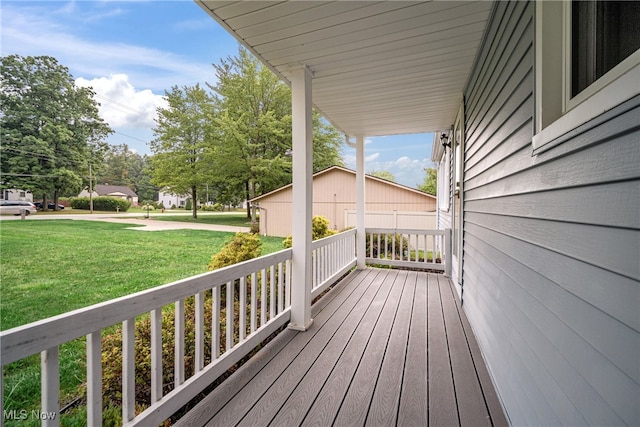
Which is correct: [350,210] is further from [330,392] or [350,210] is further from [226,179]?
[330,392]

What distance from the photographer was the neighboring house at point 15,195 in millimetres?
10285

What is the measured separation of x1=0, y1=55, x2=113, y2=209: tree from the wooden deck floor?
1362 cm

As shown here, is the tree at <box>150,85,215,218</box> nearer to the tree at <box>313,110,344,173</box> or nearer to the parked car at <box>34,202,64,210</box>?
the parked car at <box>34,202,64,210</box>

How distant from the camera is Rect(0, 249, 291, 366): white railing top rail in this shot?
87cm

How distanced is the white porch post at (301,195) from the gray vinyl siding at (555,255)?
1495 mm

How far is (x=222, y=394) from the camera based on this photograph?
5.63 feet

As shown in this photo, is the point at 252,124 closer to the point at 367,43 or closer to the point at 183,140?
the point at 183,140

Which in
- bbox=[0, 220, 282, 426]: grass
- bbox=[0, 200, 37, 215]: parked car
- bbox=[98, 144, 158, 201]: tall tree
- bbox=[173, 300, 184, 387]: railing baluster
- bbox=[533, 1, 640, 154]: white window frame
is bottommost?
bbox=[0, 220, 282, 426]: grass

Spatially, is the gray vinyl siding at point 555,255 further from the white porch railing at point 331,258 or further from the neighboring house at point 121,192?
the neighboring house at point 121,192

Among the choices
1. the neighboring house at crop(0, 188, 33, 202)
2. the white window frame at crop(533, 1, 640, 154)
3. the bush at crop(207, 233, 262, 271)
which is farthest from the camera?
the neighboring house at crop(0, 188, 33, 202)

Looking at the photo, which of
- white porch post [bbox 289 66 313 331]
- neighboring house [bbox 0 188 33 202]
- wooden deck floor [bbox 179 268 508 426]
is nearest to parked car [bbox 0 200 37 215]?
neighboring house [bbox 0 188 33 202]

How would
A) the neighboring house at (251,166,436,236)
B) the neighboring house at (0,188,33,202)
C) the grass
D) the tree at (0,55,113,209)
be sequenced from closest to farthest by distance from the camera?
the grass < the tree at (0,55,113,209) < the neighboring house at (251,166,436,236) < the neighboring house at (0,188,33,202)

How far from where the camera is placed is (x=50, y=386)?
990 millimetres

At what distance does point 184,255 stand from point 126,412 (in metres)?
6.99
